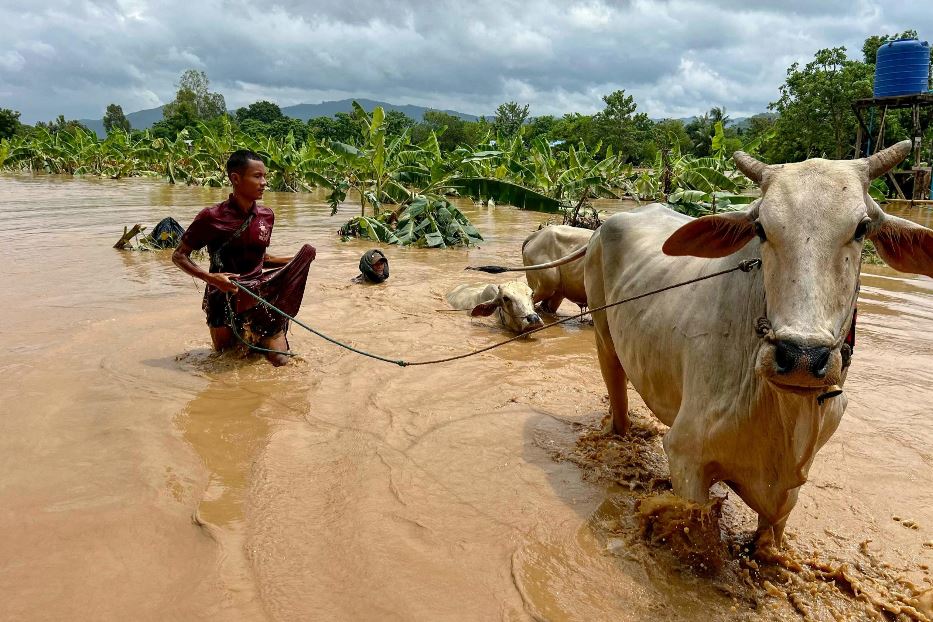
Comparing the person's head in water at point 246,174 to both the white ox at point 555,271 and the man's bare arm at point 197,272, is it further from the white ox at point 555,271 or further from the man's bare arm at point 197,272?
the white ox at point 555,271

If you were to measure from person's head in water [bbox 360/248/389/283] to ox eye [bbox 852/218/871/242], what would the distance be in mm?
6831

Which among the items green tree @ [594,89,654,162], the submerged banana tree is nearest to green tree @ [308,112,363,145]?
green tree @ [594,89,654,162]

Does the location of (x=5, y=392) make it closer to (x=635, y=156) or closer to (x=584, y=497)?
(x=584, y=497)

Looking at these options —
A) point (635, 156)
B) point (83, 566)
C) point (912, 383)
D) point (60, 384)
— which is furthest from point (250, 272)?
point (635, 156)

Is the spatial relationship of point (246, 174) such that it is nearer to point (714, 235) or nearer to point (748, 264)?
point (714, 235)

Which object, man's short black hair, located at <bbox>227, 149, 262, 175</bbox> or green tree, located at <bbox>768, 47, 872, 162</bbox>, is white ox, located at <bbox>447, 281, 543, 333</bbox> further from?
green tree, located at <bbox>768, 47, 872, 162</bbox>

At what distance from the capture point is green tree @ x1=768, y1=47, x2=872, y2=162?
23.6m

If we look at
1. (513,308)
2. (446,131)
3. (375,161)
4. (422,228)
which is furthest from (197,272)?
(446,131)

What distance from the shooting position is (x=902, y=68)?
14.7m

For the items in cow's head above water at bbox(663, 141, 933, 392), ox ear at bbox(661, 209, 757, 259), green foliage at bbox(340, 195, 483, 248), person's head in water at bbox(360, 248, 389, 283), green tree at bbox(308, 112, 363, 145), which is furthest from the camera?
green tree at bbox(308, 112, 363, 145)

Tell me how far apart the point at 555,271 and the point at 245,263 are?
326 centimetres

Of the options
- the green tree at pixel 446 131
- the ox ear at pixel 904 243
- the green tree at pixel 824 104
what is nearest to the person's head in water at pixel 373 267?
the ox ear at pixel 904 243

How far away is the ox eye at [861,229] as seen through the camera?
207 centimetres

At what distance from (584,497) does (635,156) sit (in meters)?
42.2
